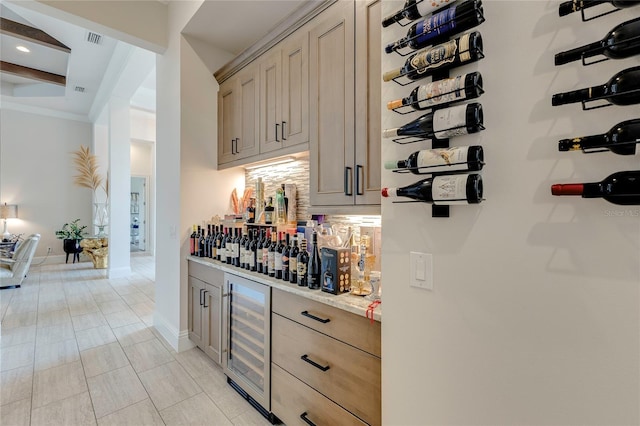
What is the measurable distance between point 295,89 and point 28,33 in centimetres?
458

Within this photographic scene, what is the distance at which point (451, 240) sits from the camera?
111cm

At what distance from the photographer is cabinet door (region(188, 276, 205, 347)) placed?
8.83 ft

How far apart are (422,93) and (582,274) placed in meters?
0.78

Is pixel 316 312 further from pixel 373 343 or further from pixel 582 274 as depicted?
pixel 582 274

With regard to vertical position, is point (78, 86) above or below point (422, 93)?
above

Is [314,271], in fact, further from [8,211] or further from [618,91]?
[8,211]

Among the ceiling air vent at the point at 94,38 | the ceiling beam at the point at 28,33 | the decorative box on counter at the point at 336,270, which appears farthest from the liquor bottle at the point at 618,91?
the ceiling beam at the point at 28,33

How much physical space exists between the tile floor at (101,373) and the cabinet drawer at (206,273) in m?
0.75

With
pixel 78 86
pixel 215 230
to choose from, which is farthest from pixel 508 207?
pixel 78 86

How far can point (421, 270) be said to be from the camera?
3.92 ft

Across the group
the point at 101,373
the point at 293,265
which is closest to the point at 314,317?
the point at 293,265

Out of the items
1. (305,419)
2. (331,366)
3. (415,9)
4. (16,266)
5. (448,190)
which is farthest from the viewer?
(16,266)

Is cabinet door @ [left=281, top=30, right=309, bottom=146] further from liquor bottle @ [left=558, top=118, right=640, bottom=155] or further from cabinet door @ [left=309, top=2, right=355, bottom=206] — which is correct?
liquor bottle @ [left=558, top=118, right=640, bottom=155]

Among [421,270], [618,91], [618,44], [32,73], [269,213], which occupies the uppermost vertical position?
[32,73]
